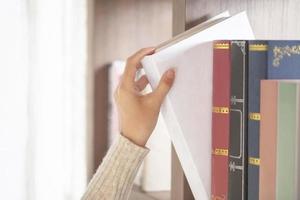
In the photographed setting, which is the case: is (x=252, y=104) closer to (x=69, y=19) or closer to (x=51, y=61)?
(x=51, y=61)

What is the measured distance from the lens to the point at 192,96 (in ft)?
2.68

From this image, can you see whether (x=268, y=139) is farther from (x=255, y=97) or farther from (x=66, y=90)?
(x=66, y=90)

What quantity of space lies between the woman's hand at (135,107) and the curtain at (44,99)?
0.18 m

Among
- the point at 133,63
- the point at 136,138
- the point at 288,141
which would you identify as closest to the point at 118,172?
the point at 136,138

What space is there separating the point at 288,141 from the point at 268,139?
0.03 metres

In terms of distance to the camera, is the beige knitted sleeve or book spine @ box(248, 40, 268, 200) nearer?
book spine @ box(248, 40, 268, 200)

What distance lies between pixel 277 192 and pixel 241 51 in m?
0.20

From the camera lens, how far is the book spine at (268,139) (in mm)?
740

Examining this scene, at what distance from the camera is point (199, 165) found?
0.82 m

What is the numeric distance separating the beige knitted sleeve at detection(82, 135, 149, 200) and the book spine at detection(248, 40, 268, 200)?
0.19 metres

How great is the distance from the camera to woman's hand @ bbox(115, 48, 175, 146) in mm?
849

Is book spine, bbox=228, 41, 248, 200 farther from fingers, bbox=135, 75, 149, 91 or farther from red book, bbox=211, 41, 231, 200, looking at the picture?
fingers, bbox=135, 75, 149, 91

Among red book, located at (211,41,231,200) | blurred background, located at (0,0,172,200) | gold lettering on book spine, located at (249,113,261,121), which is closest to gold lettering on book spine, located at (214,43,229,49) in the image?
red book, located at (211,41,231,200)

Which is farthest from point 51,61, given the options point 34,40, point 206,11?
point 206,11
